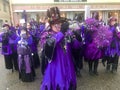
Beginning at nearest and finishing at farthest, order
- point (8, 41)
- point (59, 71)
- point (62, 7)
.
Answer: point (59, 71), point (8, 41), point (62, 7)

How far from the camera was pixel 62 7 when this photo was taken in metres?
20.1

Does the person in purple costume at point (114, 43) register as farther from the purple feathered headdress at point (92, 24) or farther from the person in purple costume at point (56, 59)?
the person in purple costume at point (56, 59)

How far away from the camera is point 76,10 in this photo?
20203mm

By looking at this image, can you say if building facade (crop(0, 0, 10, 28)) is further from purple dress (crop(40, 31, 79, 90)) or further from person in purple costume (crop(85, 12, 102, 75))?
purple dress (crop(40, 31, 79, 90))

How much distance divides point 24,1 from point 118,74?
54.0ft

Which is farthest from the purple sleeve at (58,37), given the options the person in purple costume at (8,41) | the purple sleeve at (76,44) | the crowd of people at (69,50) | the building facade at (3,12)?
the building facade at (3,12)

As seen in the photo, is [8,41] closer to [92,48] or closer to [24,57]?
[24,57]

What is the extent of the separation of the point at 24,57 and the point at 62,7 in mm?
15704

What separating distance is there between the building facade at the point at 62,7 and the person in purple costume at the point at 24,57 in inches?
585

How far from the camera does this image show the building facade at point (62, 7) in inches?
784

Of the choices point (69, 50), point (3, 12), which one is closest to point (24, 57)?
point (69, 50)

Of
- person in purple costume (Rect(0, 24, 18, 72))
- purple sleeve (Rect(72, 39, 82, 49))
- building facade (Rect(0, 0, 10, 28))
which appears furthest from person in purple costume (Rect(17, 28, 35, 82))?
building facade (Rect(0, 0, 10, 28))

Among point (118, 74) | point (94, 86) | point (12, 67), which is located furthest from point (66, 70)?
point (12, 67)

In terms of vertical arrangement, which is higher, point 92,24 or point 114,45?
point 92,24
